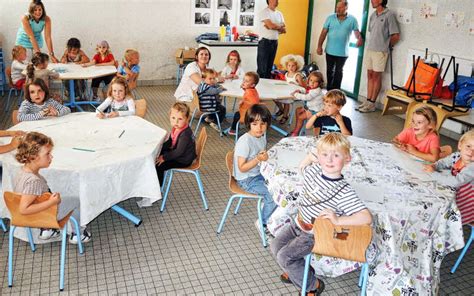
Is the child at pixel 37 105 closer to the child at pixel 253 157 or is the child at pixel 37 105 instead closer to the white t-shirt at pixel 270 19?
the child at pixel 253 157

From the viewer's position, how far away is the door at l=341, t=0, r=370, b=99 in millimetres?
8086

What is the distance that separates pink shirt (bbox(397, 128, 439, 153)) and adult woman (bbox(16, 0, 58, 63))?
5339mm

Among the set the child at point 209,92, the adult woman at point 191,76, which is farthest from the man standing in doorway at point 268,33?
→ the child at point 209,92

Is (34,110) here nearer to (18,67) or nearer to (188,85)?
(188,85)

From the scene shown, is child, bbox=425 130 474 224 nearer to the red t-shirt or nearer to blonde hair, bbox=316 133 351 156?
blonde hair, bbox=316 133 351 156

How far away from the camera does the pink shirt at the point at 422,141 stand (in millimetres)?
3406

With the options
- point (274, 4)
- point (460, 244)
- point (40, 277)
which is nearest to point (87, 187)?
point (40, 277)

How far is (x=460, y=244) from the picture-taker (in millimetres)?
2719

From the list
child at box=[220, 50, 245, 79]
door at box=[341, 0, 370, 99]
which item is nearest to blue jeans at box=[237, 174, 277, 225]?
child at box=[220, 50, 245, 79]

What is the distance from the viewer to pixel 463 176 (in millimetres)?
2869

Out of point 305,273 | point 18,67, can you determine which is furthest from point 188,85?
point 305,273

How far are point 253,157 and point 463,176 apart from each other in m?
1.40

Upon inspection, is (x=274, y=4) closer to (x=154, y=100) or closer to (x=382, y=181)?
(x=154, y=100)

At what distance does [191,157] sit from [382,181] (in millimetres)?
1649
